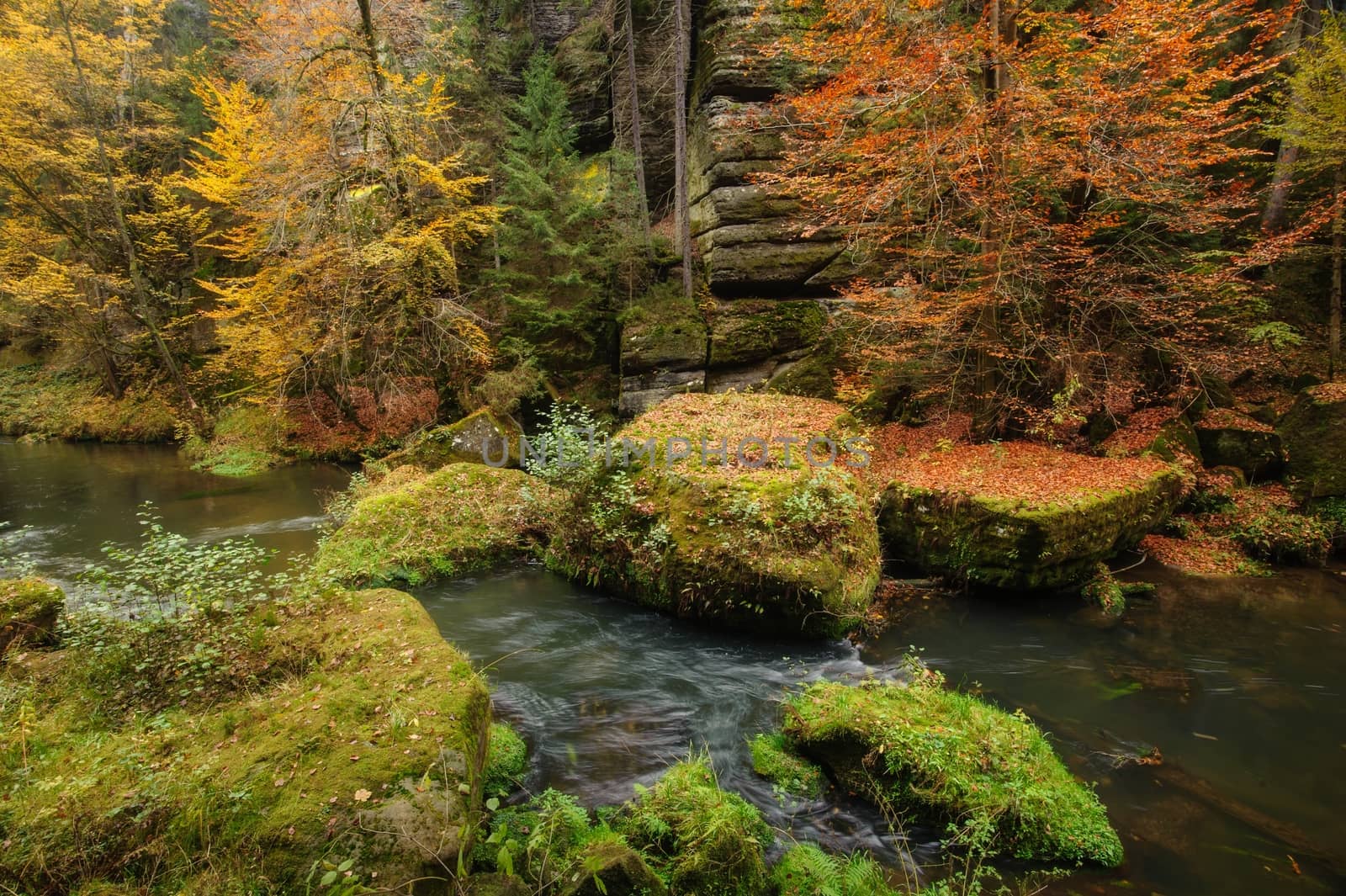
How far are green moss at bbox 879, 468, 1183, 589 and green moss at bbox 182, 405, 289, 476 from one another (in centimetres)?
1549

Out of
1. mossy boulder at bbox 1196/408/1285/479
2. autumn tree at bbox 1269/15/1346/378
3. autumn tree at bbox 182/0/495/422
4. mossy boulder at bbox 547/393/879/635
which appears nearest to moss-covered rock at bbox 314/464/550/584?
mossy boulder at bbox 547/393/879/635

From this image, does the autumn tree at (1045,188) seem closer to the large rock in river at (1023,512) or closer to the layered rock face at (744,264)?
the large rock in river at (1023,512)

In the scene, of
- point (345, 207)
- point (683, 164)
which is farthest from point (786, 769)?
point (683, 164)

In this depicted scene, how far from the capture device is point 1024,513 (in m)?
7.01

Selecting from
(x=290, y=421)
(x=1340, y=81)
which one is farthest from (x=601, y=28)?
(x=1340, y=81)

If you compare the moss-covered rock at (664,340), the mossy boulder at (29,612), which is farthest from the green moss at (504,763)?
the moss-covered rock at (664,340)

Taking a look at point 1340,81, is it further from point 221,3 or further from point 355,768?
Answer: point 221,3

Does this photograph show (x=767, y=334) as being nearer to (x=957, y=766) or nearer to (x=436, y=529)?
(x=436, y=529)

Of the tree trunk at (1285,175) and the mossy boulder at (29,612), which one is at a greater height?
the tree trunk at (1285,175)

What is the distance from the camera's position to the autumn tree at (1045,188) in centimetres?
809

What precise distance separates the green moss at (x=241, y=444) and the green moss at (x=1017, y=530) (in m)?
15.5

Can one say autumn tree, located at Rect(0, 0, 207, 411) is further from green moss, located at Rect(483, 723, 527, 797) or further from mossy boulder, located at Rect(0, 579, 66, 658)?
green moss, located at Rect(483, 723, 527, 797)

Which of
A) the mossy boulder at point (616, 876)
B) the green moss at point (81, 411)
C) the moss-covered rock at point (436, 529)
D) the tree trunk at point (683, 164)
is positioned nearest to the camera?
the mossy boulder at point (616, 876)

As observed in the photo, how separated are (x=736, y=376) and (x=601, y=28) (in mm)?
12161
